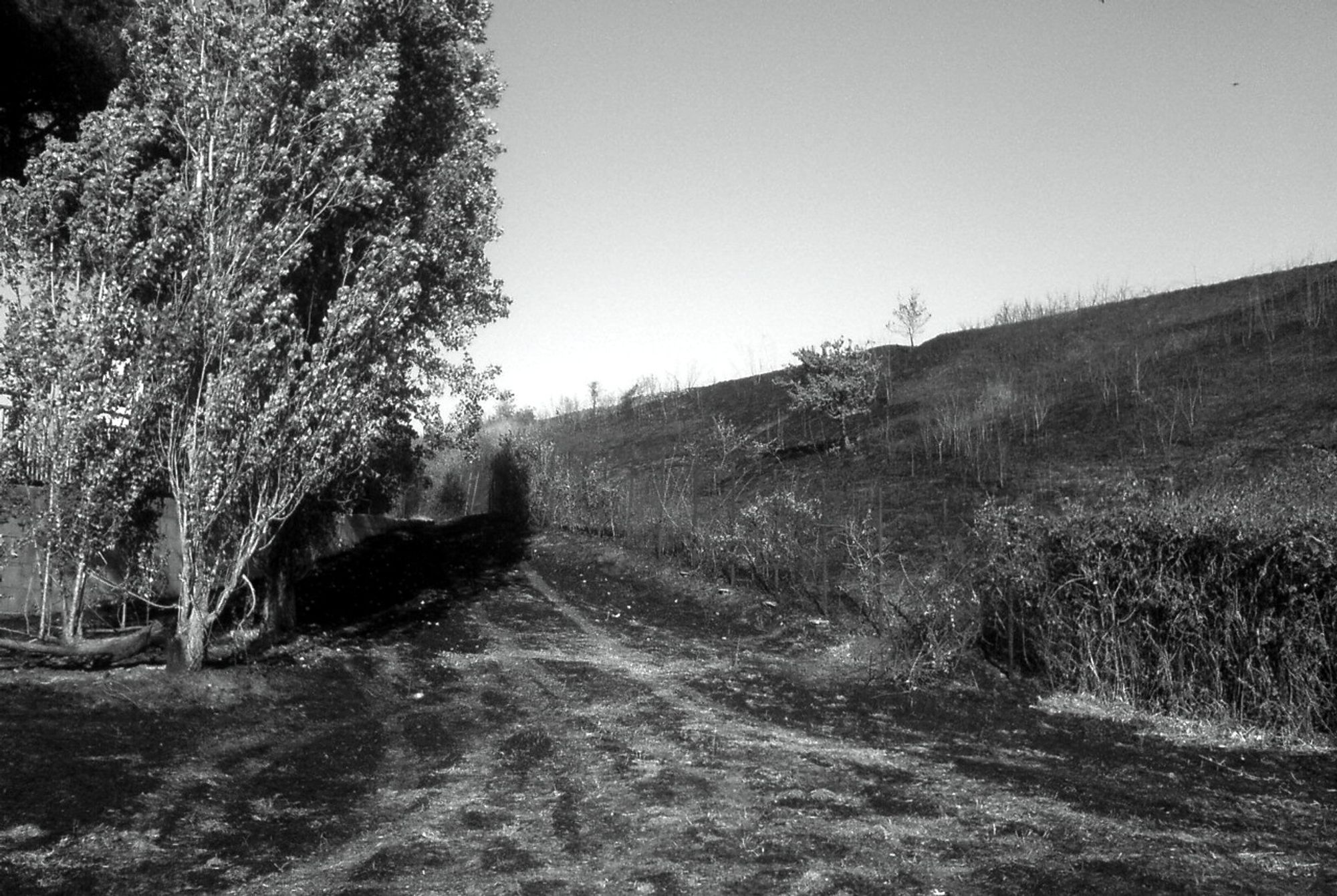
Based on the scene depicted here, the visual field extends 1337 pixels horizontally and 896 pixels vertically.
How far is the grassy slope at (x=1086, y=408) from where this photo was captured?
14797 millimetres

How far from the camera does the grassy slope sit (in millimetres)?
14797

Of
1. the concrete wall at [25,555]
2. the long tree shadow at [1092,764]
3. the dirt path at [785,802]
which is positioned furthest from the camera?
the concrete wall at [25,555]

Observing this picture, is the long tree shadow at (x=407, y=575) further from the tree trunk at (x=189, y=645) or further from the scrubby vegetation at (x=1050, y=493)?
the tree trunk at (x=189, y=645)

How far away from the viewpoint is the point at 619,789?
6.16m

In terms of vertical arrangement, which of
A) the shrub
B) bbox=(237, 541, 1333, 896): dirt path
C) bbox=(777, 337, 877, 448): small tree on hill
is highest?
bbox=(777, 337, 877, 448): small tree on hill

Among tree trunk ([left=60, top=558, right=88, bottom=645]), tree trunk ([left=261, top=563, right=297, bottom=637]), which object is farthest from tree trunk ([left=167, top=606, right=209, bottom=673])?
tree trunk ([left=261, top=563, right=297, bottom=637])

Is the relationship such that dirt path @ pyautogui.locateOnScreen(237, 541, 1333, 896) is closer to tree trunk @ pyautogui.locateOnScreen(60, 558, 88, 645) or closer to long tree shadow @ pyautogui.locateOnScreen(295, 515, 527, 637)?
tree trunk @ pyautogui.locateOnScreen(60, 558, 88, 645)

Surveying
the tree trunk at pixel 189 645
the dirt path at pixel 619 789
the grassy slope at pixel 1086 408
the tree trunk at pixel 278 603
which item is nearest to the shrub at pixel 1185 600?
the dirt path at pixel 619 789

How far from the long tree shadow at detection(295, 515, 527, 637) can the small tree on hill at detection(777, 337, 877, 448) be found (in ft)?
21.7

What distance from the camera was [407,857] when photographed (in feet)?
16.1

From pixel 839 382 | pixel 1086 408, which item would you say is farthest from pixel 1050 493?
pixel 839 382

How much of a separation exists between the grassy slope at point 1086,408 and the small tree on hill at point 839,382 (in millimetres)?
715

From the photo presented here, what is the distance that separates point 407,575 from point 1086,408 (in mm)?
11902

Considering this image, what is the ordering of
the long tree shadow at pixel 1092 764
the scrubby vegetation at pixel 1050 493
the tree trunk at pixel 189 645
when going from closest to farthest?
the long tree shadow at pixel 1092 764 → the scrubby vegetation at pixel 1050 493 → the tree trunk at pixel 189 645
